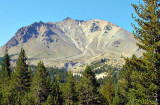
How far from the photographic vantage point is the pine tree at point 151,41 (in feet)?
64.5

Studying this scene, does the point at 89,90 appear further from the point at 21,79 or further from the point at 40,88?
the point at 21,79

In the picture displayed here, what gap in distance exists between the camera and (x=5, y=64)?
2598 inches

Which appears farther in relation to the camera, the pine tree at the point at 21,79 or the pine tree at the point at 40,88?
the pine tree at the point at 21,79

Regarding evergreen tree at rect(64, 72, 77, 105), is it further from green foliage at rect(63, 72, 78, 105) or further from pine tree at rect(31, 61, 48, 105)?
pine tree at rect(31, 61, 48, 105)

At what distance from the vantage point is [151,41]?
2095 centimetres

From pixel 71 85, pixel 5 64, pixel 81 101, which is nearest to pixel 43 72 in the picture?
pixel 71 85

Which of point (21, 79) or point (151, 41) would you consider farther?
point (21, 79)

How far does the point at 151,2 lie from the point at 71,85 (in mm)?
29387

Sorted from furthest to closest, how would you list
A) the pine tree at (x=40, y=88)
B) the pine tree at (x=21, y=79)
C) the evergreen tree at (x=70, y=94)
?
the pine tree at (x=21, y=79) → the evergreen tree at (x=70, y=94) → the pine tree at (x=40, y=88)

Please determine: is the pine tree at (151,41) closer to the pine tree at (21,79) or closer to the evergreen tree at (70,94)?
the evergreen tree at (70,94)

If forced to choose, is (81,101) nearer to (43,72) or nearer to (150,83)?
(43,72)

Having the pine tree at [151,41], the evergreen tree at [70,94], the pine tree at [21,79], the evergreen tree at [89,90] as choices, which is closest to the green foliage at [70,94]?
the evergreen tree at [70,94]

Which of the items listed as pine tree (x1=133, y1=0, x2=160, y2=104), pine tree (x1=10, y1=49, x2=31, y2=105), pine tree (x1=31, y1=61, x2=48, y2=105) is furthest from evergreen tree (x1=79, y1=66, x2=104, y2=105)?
pine tree (x1=133, y1=0, x2=160, y2=104)

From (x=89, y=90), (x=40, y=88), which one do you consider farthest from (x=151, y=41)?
(x=40, y=88)
